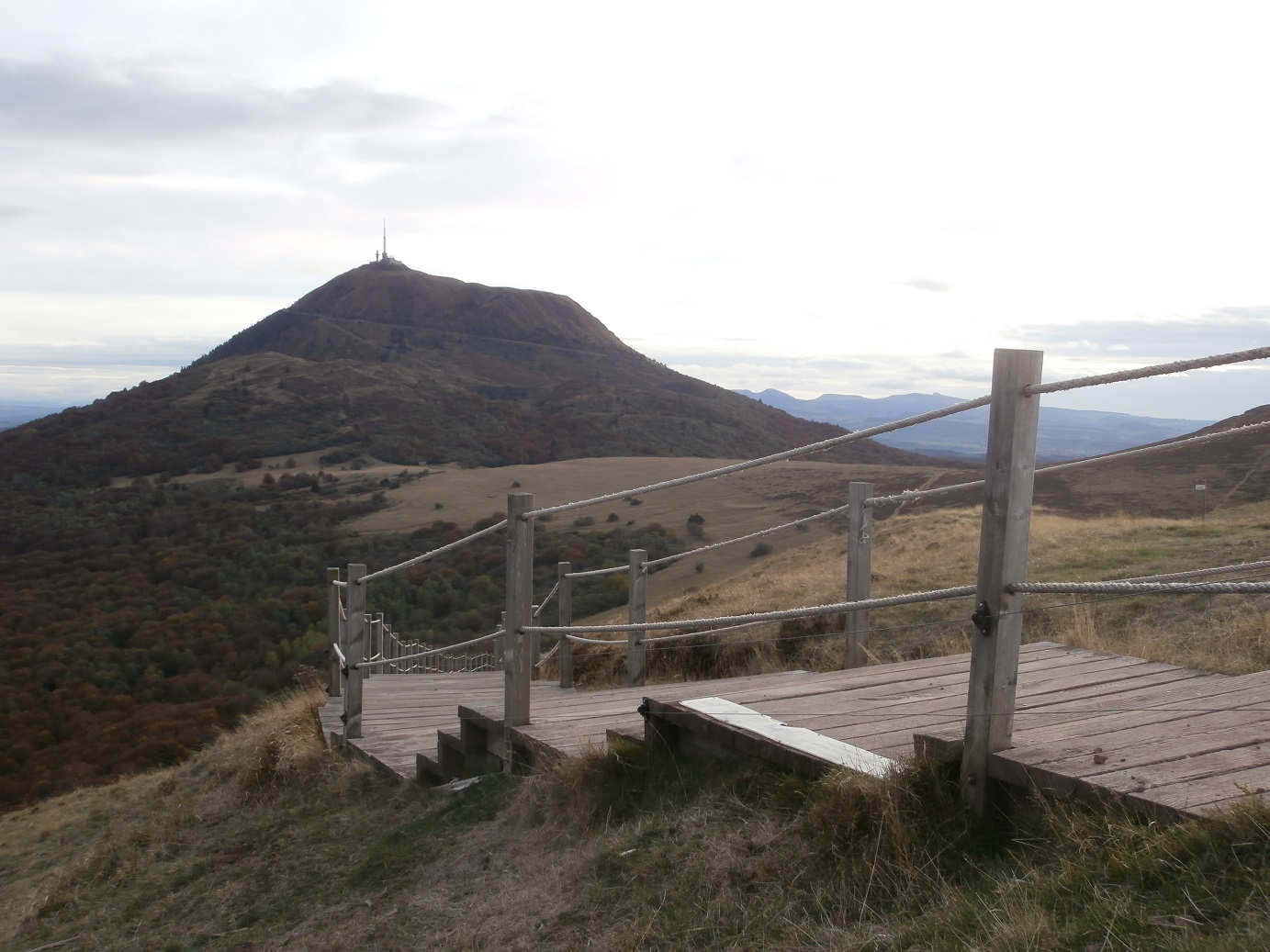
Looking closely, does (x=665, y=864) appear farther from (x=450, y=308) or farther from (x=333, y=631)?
(x=450, y=308)

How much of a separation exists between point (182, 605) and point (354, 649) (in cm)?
2978

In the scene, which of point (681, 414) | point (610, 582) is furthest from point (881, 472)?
point (681, 414)

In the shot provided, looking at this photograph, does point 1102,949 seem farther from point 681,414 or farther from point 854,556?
point 681,414

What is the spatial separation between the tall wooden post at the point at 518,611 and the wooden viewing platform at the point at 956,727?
11 cm

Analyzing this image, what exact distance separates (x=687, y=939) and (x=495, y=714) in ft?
6.87

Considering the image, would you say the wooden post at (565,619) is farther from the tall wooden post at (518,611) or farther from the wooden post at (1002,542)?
the wooden post at (1002,542)

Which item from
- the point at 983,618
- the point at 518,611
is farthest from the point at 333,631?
the point at 983,618

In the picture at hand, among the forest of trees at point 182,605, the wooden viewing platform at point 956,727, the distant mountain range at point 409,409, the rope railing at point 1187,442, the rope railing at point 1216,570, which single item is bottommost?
the forest of trees at point 182,605

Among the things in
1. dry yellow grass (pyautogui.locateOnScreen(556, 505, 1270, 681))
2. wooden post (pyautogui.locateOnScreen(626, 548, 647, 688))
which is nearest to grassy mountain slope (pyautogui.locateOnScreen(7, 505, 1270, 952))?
dry yellow grass (pyautogui.locateOnScreen(556, 505, 1270, 681))

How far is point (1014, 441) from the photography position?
2600mm

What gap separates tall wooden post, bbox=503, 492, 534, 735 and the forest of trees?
9904 mm

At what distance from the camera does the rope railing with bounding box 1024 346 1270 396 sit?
228cm

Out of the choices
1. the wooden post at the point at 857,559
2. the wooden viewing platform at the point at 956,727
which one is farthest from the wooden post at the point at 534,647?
the wooden post at the point at 857,559

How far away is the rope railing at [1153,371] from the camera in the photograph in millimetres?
2279
